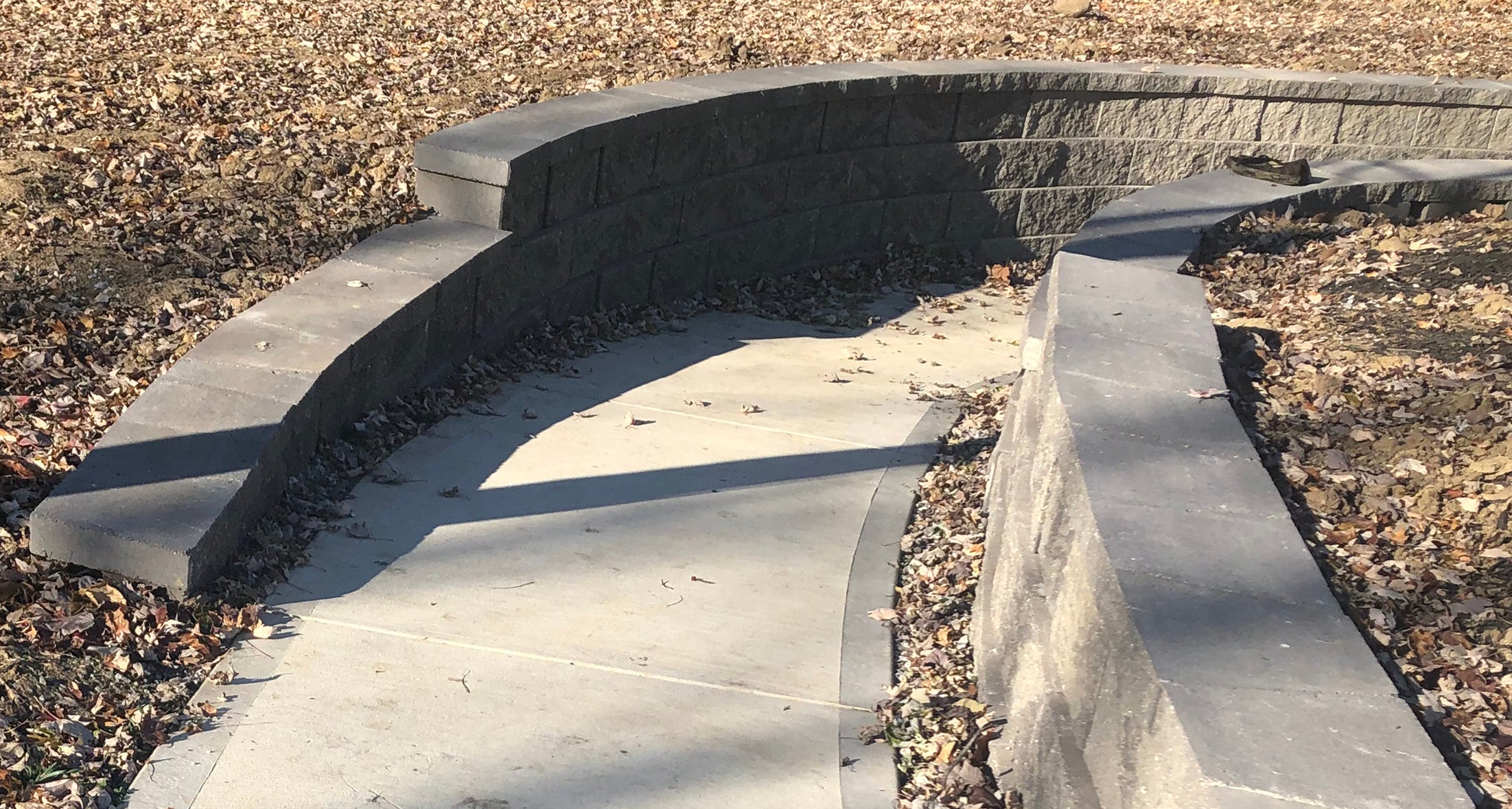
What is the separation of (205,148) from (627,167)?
6.61 ft

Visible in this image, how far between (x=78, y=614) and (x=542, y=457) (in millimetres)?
1972

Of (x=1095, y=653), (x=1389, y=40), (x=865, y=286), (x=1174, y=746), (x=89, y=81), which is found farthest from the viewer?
(x=1389, y=40)

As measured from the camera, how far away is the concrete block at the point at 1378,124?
32.3ft

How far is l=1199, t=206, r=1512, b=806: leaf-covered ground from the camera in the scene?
10.5ft

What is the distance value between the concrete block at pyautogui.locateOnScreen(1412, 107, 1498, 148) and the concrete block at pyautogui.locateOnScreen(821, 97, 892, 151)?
4.12 m

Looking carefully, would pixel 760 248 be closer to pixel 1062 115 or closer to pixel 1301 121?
pixel 1062 115

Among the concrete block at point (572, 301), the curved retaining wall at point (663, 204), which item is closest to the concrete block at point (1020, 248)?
the curved retaining wall at point (663, 204)

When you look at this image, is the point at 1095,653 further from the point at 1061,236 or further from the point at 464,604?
the point at 1061,236

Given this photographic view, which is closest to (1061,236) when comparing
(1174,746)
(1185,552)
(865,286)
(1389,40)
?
(865,286)

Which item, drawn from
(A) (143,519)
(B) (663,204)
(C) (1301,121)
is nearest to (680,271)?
(B) (663,204)

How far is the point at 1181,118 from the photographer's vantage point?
31.8 feet

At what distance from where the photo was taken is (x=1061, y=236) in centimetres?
998

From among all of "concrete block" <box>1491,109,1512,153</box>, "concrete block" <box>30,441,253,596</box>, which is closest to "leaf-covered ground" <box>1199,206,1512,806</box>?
"concrete block" <box>30,441,253,596</box>

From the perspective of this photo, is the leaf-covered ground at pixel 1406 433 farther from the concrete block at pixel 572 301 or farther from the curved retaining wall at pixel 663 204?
the concrete block at pixel 572 301
